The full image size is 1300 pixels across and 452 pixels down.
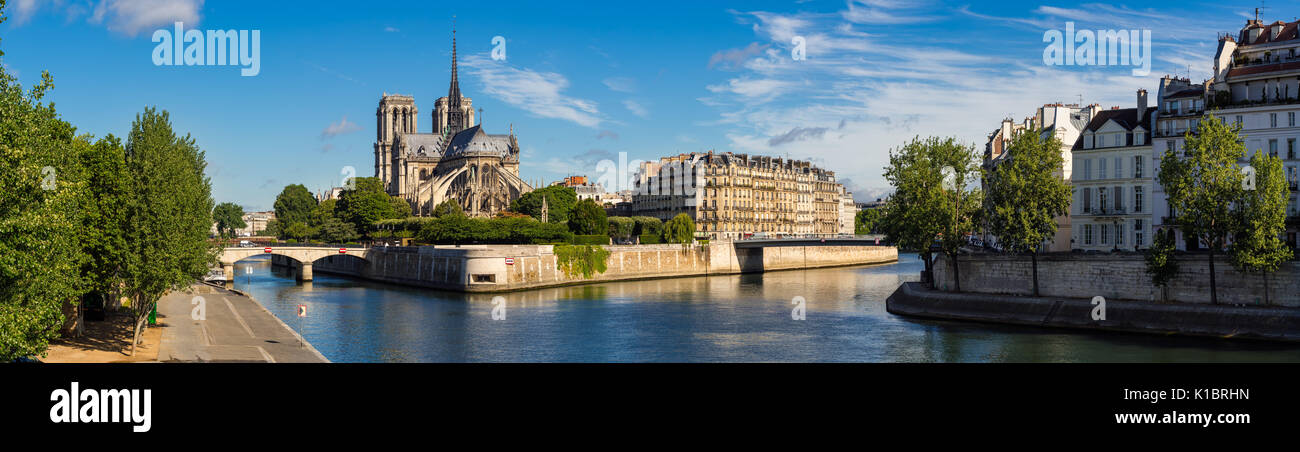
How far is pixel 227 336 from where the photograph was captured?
104 feet

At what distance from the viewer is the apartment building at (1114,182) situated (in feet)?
141

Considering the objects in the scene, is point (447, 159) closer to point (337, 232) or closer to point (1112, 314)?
point (337, 232)

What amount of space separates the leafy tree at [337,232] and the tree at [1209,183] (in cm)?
8499

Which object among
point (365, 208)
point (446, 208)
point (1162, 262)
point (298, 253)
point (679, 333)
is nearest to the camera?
point (1162, 262)

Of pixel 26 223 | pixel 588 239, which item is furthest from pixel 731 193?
pixel 26 223

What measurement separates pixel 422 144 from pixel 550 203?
6115cm

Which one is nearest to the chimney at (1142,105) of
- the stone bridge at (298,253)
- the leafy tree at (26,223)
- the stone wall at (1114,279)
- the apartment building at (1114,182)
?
the apartment building at (1114,182)

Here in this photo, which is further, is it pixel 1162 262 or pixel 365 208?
pixel 365 208

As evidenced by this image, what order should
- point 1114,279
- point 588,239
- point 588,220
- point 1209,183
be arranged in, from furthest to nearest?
point 588,220
point 588,239
point 1114,279
point 1209,183

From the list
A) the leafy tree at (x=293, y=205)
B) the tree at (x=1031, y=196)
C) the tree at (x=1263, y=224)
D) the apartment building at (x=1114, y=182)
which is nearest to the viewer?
the tree at (x=1263, y=224)

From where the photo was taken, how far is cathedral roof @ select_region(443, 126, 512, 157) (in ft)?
481

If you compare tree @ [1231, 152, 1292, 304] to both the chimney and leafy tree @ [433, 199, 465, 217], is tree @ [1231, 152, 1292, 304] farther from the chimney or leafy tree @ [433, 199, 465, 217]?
leafy tree @ [433, 199, 465, 217]

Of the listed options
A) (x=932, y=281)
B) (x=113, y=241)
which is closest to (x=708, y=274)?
(x=932, y=281)

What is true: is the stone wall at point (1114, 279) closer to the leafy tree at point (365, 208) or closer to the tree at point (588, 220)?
the tree at point (588, 220)
